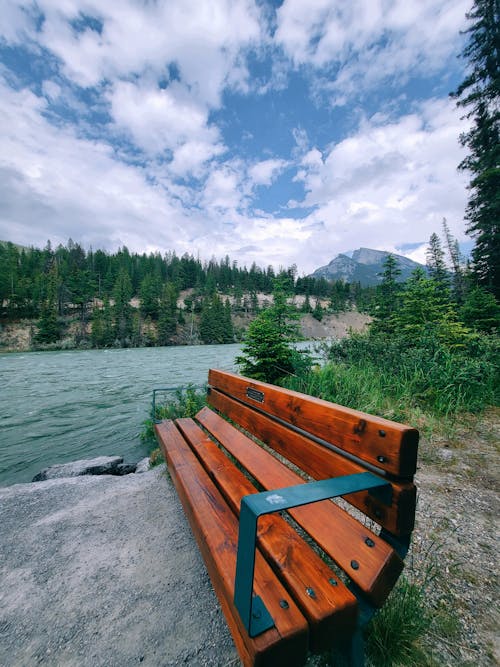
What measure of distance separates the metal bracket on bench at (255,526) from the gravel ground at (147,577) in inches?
28.6

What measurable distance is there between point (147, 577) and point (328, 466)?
1535 millimetres

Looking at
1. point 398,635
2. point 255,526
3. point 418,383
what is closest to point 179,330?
point 418,383

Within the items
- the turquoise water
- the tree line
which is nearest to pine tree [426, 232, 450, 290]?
the tree line

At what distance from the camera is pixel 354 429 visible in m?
1.35

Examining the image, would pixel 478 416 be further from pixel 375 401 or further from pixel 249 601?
pixel 249 601

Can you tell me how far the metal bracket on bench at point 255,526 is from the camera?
0.89m

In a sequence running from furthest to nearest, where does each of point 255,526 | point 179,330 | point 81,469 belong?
point 179,330
point 81,469
point 255,526

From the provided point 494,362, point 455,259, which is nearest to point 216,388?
point 494,362

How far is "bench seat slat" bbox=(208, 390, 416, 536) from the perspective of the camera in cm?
112

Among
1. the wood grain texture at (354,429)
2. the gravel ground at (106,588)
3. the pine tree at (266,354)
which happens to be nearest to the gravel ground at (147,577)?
the gravel ground at (106,588)

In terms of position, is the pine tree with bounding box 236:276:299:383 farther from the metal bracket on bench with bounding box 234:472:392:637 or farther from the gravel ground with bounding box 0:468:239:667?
the metal bracket on bench with bounding box 234:472:392:637

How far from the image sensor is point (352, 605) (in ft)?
3.34

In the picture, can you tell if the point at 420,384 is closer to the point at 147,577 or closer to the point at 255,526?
the point at 147,577

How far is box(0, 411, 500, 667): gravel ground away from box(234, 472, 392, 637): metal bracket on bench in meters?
0.73
